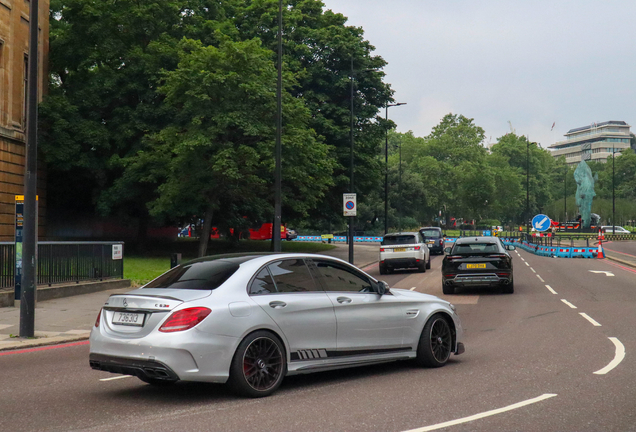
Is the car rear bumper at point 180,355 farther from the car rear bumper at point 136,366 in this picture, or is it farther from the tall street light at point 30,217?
the tall street light at point 30,217

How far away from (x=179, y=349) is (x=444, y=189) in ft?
320

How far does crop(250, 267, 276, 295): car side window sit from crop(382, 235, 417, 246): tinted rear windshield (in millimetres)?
21798

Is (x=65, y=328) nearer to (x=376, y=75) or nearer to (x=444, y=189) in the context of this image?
(x=376, y=75)

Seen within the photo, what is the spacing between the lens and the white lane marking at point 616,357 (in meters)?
8.30

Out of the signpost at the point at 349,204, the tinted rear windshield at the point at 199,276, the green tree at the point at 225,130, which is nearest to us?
the tinted rear windshield at the point at 199,276

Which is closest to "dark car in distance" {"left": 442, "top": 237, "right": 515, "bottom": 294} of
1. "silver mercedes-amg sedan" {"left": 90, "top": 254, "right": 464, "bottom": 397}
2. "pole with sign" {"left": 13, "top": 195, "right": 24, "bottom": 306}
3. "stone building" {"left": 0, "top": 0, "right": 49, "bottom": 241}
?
"pole with sign" {"left": 13, "top": 195, "right": 24, "bottom": 306}

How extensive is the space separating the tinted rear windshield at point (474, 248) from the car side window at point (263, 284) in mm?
13072

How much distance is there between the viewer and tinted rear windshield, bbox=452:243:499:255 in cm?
1969

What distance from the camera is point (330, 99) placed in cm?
4278

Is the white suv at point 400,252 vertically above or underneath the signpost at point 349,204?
underneath

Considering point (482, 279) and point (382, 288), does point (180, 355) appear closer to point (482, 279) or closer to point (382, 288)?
point (382, 288)

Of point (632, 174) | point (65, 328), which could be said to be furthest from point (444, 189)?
point (65, 328)

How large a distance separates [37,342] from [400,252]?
19.2m

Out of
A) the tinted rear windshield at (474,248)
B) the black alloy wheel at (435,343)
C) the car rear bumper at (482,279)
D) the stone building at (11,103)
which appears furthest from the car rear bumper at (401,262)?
the black alloy wheel at (435,343)
